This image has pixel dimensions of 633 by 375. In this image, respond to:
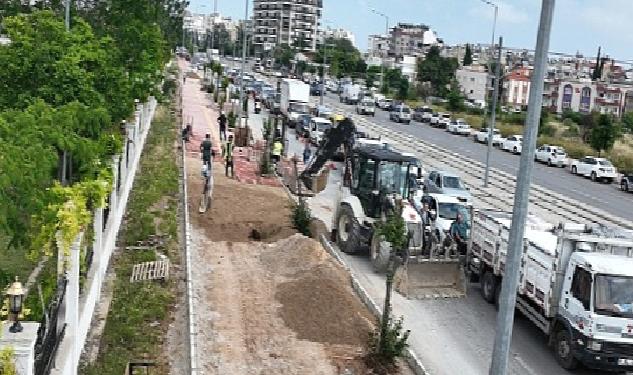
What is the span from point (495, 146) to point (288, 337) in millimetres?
45751

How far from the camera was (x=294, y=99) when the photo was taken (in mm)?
52781

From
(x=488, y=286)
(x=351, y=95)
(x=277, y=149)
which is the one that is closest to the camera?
(x=488, y=286)

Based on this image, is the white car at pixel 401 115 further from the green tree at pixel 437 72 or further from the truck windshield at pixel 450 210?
the truck windshield at pixel 450 210

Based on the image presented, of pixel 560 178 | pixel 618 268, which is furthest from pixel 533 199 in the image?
pixel 618 268

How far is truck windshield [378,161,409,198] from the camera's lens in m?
19.8

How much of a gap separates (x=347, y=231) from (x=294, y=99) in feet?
110

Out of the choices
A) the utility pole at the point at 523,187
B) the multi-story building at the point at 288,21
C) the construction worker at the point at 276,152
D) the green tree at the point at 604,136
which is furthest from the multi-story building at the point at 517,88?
the utility pole at the point at 523,187

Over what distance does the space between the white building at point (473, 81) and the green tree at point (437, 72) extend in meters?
10.2

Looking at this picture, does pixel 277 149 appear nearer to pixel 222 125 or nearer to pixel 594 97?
pixel 222 125

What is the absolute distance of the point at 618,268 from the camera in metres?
13.4

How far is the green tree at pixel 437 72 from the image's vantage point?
343 ft

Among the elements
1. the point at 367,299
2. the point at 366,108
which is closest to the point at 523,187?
the point at 367,299

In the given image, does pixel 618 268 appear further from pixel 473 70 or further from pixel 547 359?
pixel 473 70

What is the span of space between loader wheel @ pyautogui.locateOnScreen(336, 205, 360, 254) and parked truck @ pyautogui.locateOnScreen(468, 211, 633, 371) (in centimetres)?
438
